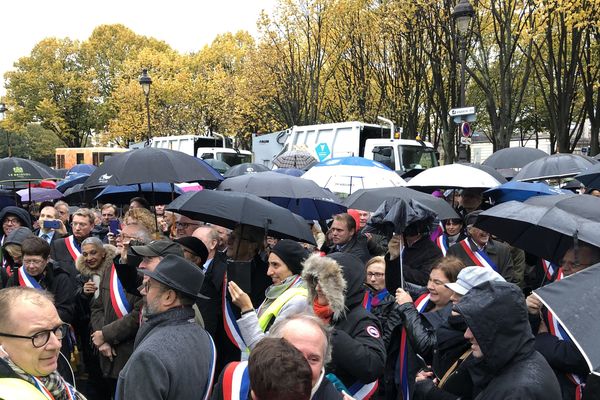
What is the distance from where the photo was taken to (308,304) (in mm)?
3898

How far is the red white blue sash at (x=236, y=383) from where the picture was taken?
110 inches

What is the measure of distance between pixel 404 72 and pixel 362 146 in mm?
9092

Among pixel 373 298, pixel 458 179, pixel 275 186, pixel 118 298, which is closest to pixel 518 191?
pixel 458 179

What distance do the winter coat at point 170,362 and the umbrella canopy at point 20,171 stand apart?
23.1 ft

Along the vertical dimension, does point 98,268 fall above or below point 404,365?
above

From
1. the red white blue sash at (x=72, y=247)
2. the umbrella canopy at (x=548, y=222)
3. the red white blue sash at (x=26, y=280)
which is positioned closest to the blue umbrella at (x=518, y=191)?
the umbrella canopy at (x=548, y=222)

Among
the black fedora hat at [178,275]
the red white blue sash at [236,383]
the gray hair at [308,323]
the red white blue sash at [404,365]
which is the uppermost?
the black fedora hat at [178,275]

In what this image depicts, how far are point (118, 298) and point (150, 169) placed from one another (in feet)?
6.38

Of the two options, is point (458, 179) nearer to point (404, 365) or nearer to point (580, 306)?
point (404, 365)

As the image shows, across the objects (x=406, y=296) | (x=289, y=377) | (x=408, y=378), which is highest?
(x=289, y=377)

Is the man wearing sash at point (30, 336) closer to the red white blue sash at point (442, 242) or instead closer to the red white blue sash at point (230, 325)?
the red white blue sash at point (230, 325)

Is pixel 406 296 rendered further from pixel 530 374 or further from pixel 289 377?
pixel 289 377

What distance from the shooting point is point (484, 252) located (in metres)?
6.39

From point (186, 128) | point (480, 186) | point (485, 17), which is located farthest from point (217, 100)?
point (480, 186)
